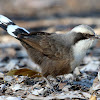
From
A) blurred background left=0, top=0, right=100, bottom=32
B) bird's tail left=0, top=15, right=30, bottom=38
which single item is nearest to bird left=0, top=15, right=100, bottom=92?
bird's tail left=0, top=15, right=30, bottom=38

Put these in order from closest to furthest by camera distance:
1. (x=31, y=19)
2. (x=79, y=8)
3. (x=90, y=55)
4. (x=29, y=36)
Result: (x=29, y=36) → (x=90, y=55) → (x=31, y=19) → (x=79, y=8)

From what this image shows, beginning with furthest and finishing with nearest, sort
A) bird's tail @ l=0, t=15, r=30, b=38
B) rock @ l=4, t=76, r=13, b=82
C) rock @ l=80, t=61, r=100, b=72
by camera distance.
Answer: rock @ l=80, t=61, r=100, b=72 < bird's tail @ l=0, t=15, r=30, b=38 < rock @ l=4, t=76, r=13, b=82

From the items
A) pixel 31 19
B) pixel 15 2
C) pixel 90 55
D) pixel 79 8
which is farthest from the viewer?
pixel 15 2

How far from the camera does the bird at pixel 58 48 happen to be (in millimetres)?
5867

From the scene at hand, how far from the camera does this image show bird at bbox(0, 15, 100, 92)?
19.2 feet

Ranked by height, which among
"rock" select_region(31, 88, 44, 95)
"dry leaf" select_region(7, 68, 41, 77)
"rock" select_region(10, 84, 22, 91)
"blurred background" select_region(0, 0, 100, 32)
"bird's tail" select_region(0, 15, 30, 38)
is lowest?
"rock" select_region(31, 88, 44, 95)

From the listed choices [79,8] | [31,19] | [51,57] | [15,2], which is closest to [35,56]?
[51,57]

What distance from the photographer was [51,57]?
604cm

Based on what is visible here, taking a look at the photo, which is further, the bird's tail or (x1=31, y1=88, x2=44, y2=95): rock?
the bird's tail

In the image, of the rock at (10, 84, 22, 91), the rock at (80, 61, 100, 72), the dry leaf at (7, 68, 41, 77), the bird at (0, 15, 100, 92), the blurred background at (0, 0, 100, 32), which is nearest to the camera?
the rock at (10, 84, 22, 91)

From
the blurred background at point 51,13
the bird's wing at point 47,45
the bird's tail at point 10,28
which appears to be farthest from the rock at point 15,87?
the blurred background at point 51,13

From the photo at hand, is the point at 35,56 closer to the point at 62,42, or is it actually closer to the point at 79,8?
the point at 62,42

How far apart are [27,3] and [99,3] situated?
4.91m

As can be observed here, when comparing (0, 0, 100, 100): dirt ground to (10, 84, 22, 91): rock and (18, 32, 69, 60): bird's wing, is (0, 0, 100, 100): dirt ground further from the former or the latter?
(18, 32, 69, 60): bird's wing
